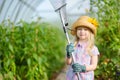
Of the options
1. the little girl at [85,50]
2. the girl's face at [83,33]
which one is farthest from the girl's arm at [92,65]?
the girl's face at [83,33]

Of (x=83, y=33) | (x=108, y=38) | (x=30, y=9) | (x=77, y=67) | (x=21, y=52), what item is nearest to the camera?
(x=77, y=67)

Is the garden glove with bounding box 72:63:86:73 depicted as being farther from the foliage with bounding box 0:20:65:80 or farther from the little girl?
the foliage with bounding box 0:20:65:80

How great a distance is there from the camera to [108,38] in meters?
6.40

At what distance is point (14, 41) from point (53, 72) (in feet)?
11.1

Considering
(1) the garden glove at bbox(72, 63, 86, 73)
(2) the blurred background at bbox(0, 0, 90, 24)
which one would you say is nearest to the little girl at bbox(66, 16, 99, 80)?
(1) the garden glove at bbox(72, 63, 86, 73)

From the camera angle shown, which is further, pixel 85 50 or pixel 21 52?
pixel 21 52

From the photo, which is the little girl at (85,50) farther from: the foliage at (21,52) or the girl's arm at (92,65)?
the foliage at (21,52)

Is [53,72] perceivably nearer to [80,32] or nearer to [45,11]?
[80,32]

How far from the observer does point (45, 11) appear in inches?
635

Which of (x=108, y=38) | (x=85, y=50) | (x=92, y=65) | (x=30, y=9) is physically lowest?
(x=108, y=38)

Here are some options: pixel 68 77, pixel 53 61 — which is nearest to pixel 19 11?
pixel 53 61

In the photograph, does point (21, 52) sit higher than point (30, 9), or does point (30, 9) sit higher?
point (30, 9)

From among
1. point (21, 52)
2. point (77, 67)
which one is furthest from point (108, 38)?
point (77, 67)

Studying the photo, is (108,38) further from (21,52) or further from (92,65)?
(92,65)
